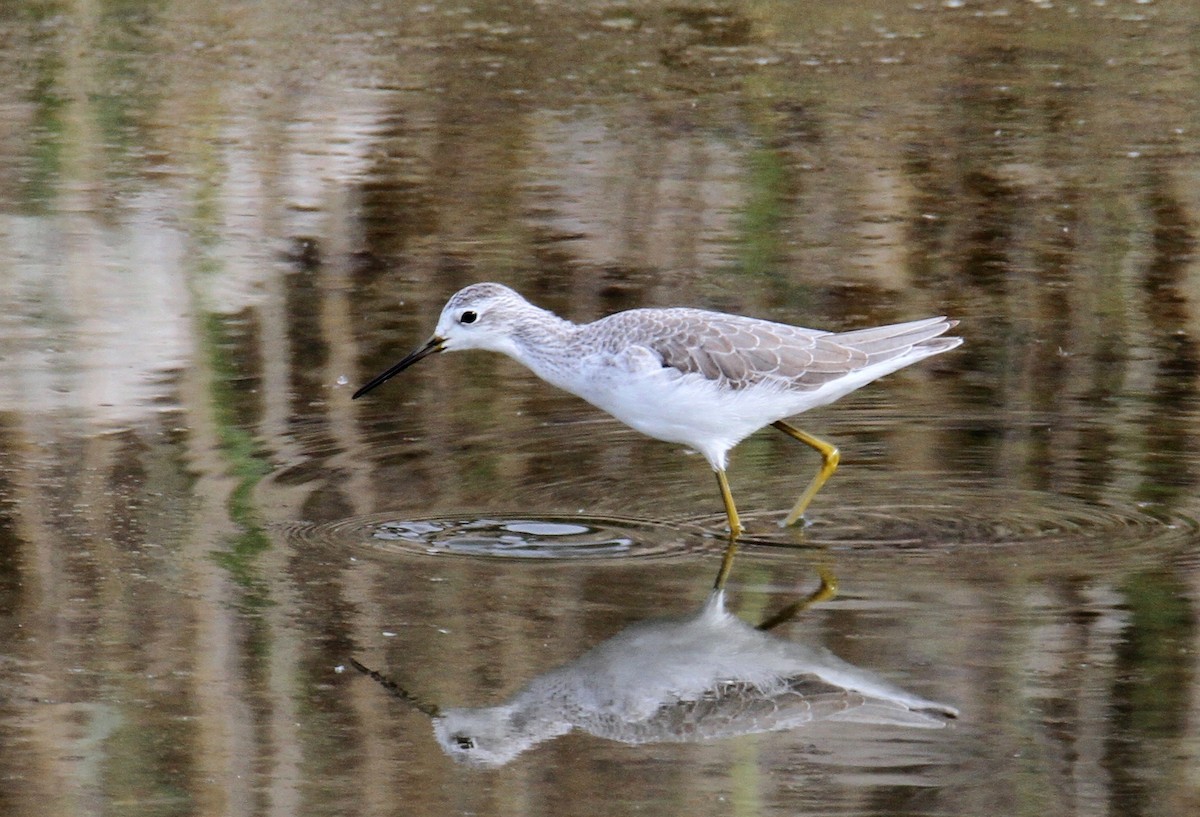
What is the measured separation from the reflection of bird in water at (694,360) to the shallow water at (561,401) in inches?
15.0

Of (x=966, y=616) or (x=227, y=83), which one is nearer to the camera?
(x=966, y=616)

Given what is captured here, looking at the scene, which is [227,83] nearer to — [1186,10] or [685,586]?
[1186,10]

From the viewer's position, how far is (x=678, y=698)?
18.1ft

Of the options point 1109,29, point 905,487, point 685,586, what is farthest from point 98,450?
point 1109,29

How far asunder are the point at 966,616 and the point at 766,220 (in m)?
5.34

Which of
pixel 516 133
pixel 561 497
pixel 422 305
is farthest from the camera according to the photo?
pixel 516 133

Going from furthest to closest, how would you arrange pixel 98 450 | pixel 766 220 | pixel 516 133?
pixel 516 133 < pixel 766 220 < pixel 98 450

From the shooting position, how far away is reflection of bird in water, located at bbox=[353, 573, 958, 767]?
5.33m

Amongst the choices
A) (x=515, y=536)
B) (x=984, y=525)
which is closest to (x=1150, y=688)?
(x=984, y=525)

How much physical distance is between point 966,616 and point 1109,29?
9878mm

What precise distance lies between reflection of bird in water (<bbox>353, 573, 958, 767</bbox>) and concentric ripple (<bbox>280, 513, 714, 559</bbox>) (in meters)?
0.80

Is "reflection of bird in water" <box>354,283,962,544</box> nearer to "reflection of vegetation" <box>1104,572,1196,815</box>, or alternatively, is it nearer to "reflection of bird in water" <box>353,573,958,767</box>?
"reflection of bird in water" <box>353,573,958,767</box>

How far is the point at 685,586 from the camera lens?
252 inches

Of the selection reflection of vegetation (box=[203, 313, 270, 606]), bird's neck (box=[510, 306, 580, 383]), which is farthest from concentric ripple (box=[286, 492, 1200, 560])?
bird's neck (box=[510, 306, 580, 383])
